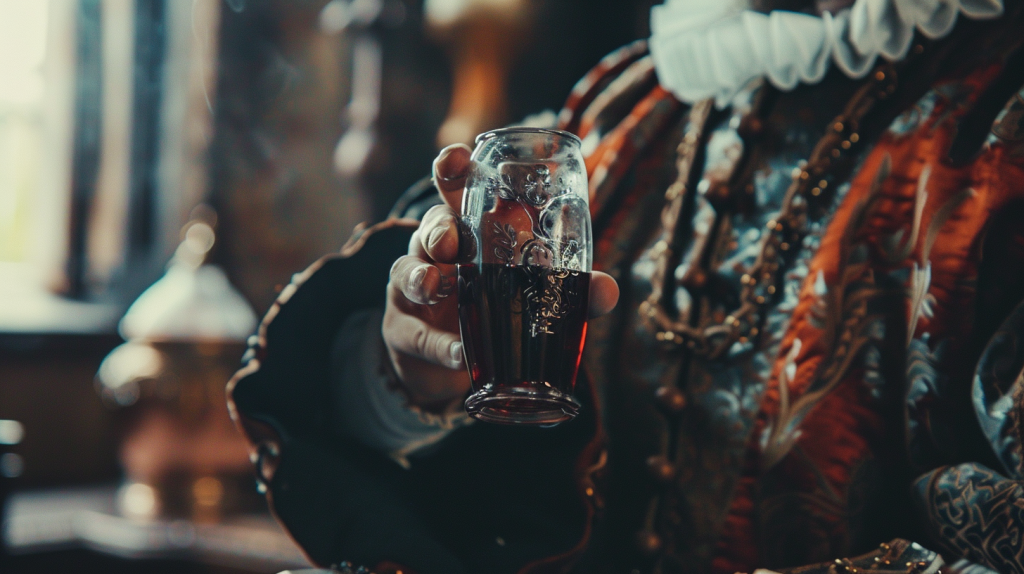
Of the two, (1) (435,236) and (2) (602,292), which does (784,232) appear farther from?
(1) (435,236)

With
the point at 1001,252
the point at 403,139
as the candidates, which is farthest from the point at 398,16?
the point at 1001,252

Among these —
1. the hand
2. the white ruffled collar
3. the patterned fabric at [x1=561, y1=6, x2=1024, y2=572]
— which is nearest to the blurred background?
the white ruffled collar

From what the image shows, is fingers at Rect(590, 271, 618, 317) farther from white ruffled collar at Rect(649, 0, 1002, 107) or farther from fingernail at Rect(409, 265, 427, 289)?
white ruffled collar at Rect(649, 0, 1002, 107)

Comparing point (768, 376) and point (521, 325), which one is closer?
point (521, 325)

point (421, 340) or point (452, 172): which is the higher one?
point (452, 172)

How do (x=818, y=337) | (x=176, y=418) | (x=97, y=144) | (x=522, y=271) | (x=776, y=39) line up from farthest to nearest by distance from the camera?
(x=97, y=144) < (x=176, y=418) < (x=776, y=39) < (x=818, y=337) < (x=522, y=271)

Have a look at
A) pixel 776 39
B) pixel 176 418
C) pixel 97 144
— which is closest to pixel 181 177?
pixel 97 144

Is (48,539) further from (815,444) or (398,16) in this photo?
(815,444)

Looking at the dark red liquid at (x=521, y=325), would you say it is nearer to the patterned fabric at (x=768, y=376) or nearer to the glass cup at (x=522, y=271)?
the glass cup at (x=522, y=271)
